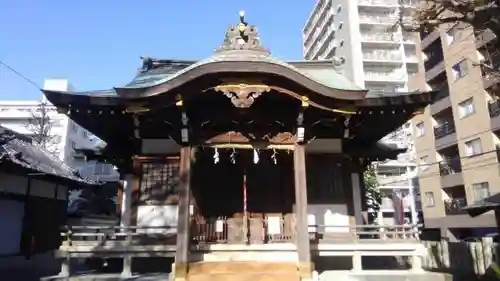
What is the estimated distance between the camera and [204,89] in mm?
10008

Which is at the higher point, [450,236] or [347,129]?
[347,129]

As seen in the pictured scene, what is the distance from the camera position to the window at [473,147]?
3013cm

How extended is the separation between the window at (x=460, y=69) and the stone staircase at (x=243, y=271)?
29.4 meters

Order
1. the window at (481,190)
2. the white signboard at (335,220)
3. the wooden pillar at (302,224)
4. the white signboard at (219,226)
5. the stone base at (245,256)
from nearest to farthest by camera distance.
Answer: the wooden pillar at (302,224), the stone base at (245,256), the white signboard at (219,226), the white signboard at (335,220), the window at (481,190)

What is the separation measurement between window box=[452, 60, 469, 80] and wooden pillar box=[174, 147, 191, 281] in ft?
98.2


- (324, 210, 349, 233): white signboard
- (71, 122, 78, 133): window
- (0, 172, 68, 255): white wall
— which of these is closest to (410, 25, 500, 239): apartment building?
(324, 210, 349, 233): white signboard

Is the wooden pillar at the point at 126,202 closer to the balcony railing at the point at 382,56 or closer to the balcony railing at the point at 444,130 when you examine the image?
the balcony railing at the point at 444,130

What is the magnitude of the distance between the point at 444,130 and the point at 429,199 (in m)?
7.04

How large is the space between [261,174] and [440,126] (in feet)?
99.8

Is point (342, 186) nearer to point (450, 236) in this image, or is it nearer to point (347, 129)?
point (347, 129)

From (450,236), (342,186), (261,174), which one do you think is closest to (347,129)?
(342,186)

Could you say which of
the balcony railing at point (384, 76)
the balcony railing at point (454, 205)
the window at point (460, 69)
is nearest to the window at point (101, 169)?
the balcony railing at point (454, 205)

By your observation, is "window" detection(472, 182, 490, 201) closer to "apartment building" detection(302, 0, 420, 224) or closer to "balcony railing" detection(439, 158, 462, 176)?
"balcony railing" detection(439, 158, 462, 176)

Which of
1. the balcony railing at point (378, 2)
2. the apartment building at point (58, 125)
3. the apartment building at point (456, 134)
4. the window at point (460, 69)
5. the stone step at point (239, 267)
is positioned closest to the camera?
the stone step at point (239, 267)
